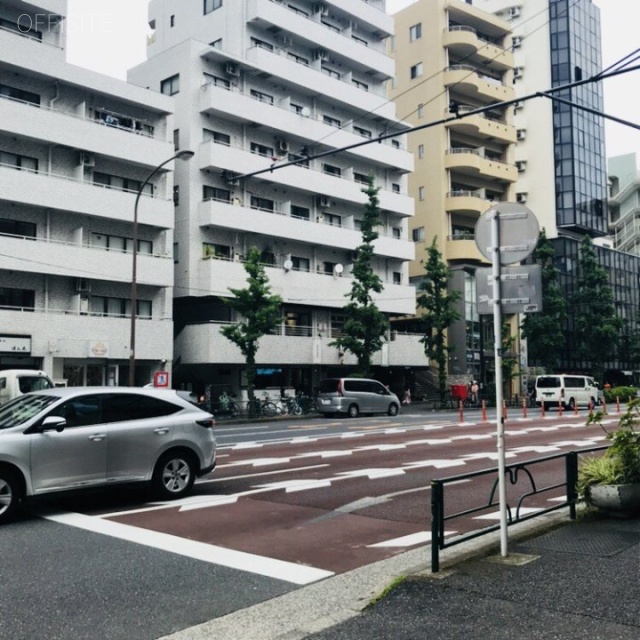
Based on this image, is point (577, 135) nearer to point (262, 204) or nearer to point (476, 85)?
point (476, 85)

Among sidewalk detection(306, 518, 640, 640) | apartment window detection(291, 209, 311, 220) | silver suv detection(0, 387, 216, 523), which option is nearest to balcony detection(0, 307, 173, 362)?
apartment window detection(291, 209, 311, 220)

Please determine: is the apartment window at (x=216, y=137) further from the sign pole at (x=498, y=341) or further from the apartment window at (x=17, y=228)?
the sign pole at (x=498, y=341)

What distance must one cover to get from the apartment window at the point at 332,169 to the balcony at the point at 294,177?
3.96 feet

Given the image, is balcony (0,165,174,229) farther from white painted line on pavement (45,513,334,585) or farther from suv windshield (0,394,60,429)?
white painted line on pavement (45,513,334,585)

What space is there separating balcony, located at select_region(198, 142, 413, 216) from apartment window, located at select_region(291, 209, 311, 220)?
1259 millimetres

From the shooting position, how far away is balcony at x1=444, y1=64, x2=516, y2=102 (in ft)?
178

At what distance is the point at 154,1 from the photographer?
1785 inches

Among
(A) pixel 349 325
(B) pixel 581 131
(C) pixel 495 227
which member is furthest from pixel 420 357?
(C) pixel 495 227

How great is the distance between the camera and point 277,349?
38.2 m

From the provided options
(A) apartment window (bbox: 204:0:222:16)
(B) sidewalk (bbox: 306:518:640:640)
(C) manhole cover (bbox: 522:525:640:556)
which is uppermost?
(A) apartment window (bbox: 204:0:222:16)

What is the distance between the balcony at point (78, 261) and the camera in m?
28.6

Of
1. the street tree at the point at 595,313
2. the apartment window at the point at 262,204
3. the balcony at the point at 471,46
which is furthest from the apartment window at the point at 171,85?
the street tree at the point at 595,313

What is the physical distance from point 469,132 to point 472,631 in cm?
5539

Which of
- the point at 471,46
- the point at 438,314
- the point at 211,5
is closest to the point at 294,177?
the point at 438,314
